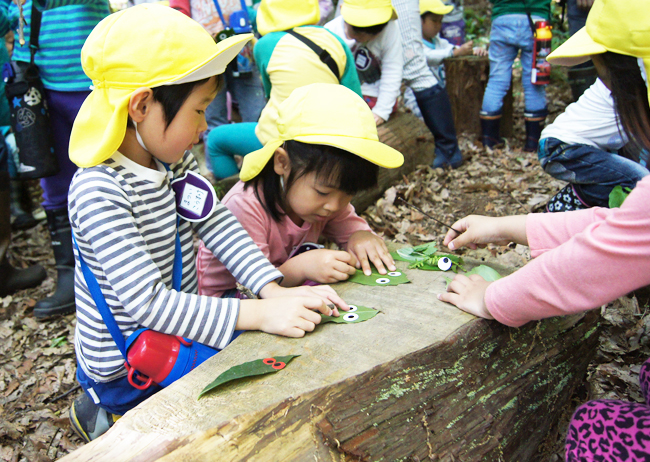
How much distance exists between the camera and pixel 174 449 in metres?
1.22

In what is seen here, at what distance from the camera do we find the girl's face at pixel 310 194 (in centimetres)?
225

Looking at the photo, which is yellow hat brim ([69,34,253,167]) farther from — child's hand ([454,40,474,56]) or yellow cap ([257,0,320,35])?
child's hand ([454,40,474,56])

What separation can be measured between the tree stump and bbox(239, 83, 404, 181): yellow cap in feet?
14.6

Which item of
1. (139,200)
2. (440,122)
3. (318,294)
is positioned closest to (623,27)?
(318,294)

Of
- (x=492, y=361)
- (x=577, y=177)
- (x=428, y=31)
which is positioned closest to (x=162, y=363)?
(x=492, y=361)

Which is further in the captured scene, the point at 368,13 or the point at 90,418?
the point at 368,13

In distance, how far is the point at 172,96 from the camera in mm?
1811

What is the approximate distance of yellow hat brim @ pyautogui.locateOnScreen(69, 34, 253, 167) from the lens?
169 cm

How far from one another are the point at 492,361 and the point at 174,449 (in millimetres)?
1125

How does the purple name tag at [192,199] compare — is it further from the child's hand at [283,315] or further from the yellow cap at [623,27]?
the yellow cap at [623,27]

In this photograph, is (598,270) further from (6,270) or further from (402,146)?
(6,270)

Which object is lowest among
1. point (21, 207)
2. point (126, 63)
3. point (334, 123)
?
point (21, 207)

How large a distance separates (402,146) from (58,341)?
133 inches

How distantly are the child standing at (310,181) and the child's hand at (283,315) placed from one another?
421 millimetres
